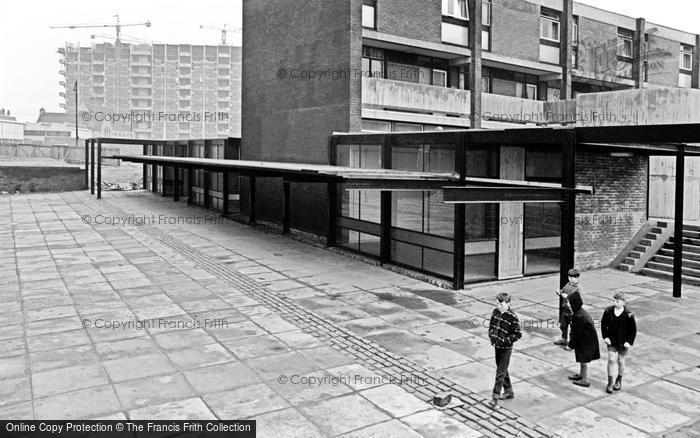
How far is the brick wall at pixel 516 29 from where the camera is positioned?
85.7 feet

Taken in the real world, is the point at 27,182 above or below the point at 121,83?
below

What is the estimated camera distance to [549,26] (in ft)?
92.5

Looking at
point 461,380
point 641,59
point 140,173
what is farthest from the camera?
point 140,173

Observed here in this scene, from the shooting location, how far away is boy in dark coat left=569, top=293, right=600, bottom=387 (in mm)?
8891

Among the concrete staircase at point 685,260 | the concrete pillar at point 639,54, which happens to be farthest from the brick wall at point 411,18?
the concrete pillar at point 639,54

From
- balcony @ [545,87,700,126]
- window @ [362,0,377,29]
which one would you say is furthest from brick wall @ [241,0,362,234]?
balcony @ [545,87,700,126]

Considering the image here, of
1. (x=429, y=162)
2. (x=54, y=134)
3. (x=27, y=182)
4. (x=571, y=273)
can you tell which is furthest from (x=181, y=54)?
(x=571, y=273)

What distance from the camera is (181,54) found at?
128m

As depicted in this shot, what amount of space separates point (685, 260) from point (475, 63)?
11590 millimetres

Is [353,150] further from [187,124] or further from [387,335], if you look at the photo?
[187,124]

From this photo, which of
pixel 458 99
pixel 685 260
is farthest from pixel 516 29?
pixel 685 260

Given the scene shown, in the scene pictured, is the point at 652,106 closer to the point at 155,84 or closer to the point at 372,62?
the point at 372,62

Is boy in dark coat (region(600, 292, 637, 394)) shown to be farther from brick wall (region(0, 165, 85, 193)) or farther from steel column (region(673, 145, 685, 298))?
brick wall (region(0, 165, 85, 193))

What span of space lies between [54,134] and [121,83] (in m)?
17.9
